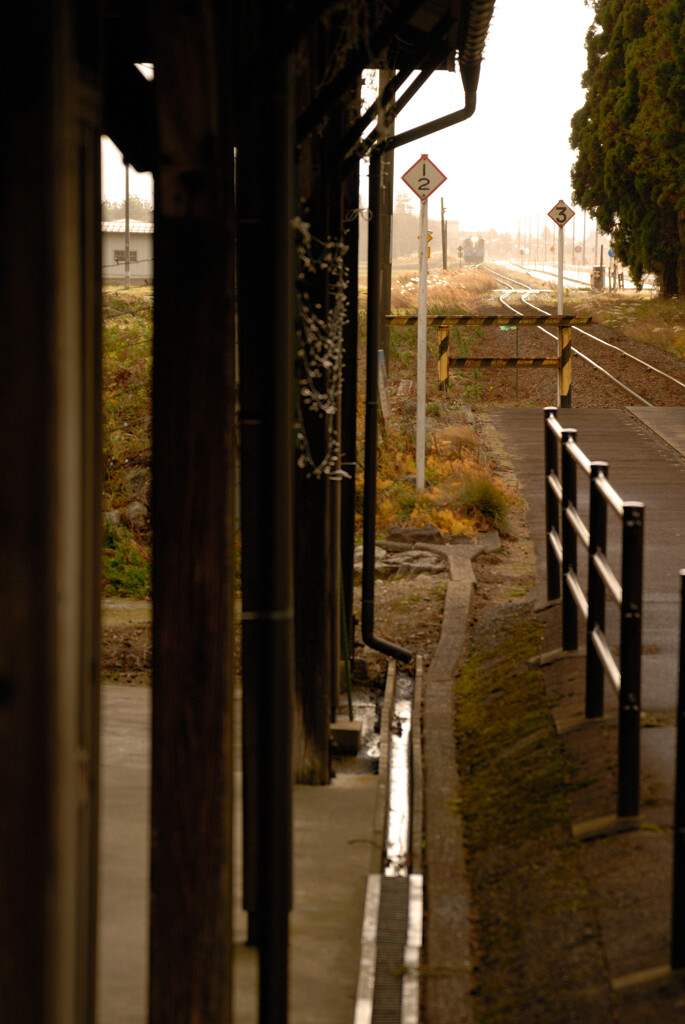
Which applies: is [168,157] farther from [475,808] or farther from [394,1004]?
[475,808]

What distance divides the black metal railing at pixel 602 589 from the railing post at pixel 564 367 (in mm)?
9220

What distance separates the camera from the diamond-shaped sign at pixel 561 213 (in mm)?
22195

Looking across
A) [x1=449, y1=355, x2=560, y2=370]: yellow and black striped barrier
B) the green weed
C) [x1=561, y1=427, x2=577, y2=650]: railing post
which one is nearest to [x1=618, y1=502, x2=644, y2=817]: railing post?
[x1=561, y1=427, x2=577, y2=650]: railing post

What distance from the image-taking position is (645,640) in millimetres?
6281

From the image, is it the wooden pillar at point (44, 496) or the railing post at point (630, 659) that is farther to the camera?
the railing post at point (630, 659)

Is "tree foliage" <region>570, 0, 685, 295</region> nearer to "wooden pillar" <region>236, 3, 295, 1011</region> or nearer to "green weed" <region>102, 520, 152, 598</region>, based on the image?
"green weed" <region>102, 520, 152, 598</region>

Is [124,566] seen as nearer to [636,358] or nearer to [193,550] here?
[193,550]

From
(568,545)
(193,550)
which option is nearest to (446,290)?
(568,545)

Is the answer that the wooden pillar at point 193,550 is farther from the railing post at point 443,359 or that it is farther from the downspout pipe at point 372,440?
the railing post at point 443,359

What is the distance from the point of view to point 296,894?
419 centimetres

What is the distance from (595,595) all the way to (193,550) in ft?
7.60

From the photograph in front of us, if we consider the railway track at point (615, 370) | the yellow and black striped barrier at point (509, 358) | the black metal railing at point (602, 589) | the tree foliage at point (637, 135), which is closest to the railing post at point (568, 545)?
the black metal railing at point (602, 589)

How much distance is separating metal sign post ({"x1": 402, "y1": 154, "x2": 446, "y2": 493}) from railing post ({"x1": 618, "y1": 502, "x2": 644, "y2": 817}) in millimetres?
6671

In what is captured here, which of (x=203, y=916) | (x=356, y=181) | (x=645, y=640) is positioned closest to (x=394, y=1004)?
(x=203, y=916)
